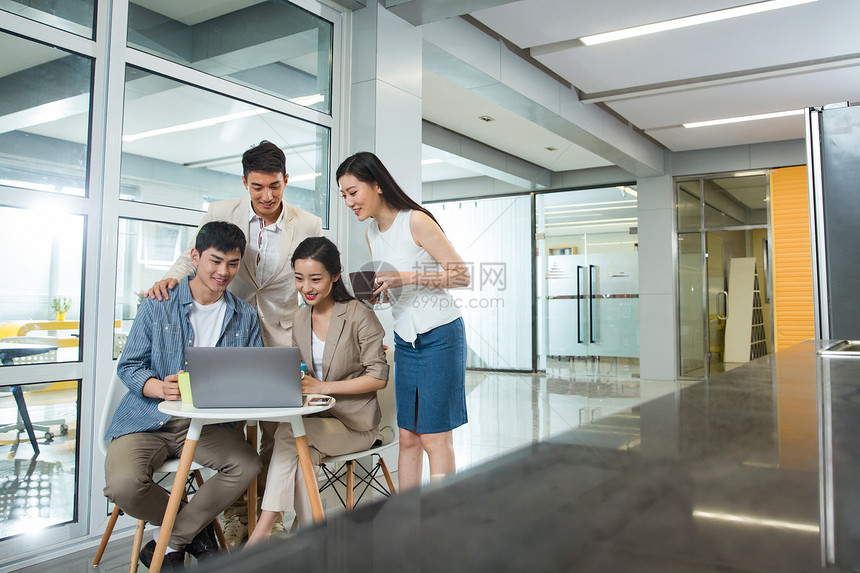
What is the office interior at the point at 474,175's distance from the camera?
7.70ft

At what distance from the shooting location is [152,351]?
6.88ft

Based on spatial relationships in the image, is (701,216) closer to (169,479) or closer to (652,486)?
(169,479)

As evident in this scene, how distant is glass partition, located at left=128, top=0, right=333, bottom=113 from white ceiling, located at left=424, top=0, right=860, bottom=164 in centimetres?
117

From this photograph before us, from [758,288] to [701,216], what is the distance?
1.17m

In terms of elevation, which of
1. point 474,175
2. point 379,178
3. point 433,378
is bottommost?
point 433,378

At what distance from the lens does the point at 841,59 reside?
16.4 feet

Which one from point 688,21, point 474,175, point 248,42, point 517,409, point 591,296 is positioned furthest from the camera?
point 474,175

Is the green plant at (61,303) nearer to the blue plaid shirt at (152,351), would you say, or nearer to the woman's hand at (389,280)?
the blue plaid shirt at (152,351)

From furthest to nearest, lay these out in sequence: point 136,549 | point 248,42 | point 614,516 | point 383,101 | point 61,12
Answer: point 383,101 < point 248,42 < point 61,12 < point 136,549 < point 614,516

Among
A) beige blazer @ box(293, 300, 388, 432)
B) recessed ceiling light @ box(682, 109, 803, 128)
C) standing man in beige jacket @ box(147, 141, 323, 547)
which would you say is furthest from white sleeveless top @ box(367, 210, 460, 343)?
recessed ceiling light @ box(682, 109, 803, 128)

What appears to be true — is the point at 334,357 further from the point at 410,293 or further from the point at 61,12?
the point at 61,12

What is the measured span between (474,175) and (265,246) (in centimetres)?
689

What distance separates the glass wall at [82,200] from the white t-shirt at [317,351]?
0.93 m

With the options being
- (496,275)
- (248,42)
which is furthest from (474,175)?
(248,42)
